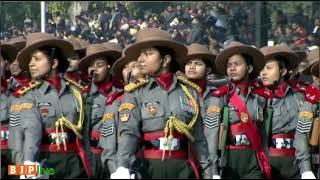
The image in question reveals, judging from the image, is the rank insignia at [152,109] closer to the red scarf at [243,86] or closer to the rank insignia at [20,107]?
the rank insignia at [20,107]

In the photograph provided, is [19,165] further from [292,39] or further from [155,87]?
[292,39]

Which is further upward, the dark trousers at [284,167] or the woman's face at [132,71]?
the woman's face at [132,71]

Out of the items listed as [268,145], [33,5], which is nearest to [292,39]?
[33,5]

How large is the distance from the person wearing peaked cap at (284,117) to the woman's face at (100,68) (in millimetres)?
1925

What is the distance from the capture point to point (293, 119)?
44.0ft

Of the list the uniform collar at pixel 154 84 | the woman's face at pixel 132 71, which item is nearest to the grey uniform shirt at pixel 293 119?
the woman's face at pixel 132 71

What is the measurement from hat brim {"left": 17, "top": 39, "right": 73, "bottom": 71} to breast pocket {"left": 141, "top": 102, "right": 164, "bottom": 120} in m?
1.43

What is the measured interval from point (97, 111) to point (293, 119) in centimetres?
231

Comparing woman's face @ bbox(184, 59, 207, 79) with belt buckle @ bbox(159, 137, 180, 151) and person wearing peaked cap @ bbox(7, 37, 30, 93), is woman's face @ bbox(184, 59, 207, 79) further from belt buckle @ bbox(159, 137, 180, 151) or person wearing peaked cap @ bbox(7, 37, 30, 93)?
belt buckle @ bbox(159, 137, 180, 151)

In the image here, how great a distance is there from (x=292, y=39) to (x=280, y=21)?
86cm

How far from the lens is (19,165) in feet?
33.4

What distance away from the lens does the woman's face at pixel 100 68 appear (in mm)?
13836

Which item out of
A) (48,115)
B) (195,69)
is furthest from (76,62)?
(48,115)

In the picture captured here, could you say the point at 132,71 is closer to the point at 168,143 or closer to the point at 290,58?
the point at 290,58
